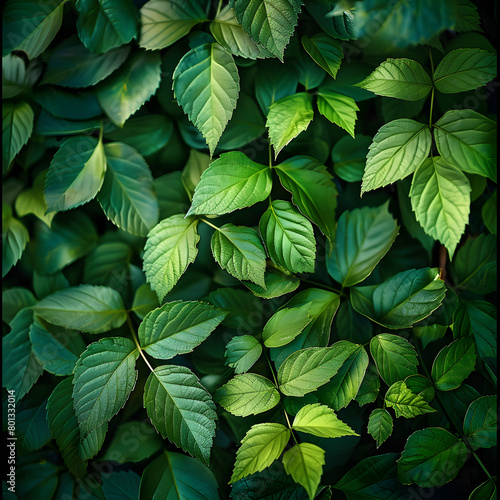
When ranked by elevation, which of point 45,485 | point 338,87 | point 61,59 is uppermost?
point 61,59

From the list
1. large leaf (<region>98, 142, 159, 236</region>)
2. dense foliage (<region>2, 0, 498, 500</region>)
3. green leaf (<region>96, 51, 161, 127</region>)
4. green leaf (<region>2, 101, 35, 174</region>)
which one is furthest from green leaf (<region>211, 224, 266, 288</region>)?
green leaf (<region>2, 101, 35, 174</region>)

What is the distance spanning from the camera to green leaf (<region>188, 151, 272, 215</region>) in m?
0.64

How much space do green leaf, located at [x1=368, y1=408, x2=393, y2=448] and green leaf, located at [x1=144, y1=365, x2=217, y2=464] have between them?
9.3 inches

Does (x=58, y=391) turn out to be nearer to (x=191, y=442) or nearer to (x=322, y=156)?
(x=191, y=442)

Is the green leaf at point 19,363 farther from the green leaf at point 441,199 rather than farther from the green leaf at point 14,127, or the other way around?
the green leaf at point 441,199

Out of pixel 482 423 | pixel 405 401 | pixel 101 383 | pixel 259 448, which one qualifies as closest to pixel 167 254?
pixel 101 383

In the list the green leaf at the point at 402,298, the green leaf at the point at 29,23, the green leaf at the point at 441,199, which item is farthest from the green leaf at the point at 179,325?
the green leaf at the point at 29,23

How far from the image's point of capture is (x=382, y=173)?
2.11 feet

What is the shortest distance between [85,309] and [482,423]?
0.63 meters

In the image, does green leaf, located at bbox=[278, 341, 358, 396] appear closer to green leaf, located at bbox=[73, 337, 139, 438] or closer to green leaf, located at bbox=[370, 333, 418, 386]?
green leaf, located at bbox=[370, 333, 418, 386]

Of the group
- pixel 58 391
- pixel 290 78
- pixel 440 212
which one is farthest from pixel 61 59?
pixel 440 212

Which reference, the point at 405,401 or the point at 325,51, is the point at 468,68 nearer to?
the point at 325,51

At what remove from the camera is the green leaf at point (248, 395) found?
2.17ft

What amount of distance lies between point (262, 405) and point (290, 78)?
1.60 feet
